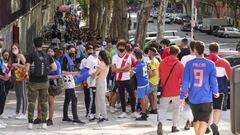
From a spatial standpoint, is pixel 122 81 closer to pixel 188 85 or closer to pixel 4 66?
pixel 4 66

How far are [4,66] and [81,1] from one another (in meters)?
48.6

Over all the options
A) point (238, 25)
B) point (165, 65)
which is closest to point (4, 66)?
point (165, 65)

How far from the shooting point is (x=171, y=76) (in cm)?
1072

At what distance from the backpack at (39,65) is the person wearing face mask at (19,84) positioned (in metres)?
1.23

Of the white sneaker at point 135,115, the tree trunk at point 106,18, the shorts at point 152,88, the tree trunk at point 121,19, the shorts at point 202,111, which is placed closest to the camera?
the shorts at point 202,111

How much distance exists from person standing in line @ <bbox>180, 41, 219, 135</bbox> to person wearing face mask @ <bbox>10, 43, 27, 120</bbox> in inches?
177

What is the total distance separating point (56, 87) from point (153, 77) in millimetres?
2655

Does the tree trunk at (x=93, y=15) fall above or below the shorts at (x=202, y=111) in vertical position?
above

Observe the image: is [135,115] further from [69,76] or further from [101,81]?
[69,76]

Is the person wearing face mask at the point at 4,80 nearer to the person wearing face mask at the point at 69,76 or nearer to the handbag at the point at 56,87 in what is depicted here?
the handbag at the point at 56,87

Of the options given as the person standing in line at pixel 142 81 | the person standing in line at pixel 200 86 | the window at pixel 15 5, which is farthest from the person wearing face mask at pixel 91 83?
the window at pixel 15 5

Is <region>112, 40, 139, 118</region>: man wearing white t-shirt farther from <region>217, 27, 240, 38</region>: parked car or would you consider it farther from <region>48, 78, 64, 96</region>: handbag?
<region>217, 27, 240, 38</region>: parked car

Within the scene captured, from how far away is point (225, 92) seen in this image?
416 inches

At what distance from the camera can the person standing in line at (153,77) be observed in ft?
43.2
